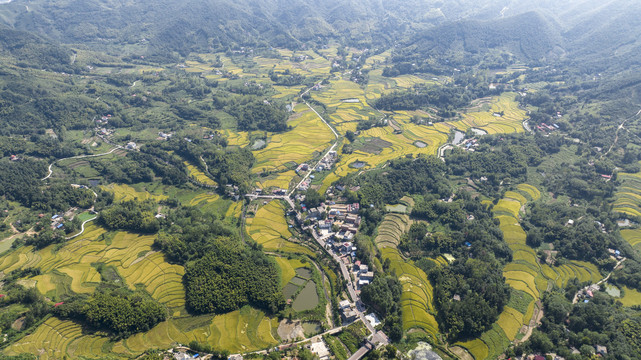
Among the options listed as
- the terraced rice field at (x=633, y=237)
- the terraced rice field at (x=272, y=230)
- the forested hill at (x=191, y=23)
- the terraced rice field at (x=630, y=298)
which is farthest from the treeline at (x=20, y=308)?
the forested hill at (x=191, y=23)

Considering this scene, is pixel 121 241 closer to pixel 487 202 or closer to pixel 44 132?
pixel 44 132

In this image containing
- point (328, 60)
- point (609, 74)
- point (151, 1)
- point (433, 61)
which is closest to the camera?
point (609, 74)

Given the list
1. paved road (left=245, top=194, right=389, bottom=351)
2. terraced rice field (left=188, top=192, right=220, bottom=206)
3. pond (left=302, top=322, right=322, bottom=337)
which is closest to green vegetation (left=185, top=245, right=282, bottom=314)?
pond (left=302, top=322, right=322, bottom=337)

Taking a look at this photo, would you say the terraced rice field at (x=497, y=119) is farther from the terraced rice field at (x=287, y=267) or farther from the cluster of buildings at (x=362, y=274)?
the terraced rice field at (x=287, y=267)

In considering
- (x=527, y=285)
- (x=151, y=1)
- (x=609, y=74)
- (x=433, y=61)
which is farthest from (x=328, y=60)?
(x=527, y=285)

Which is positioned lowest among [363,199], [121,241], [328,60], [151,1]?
[121,241]

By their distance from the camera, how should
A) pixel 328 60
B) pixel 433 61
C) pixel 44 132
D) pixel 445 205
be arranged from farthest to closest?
pixel 328 60
pixel 433 61
pixel 44 132
pixel 445 205
